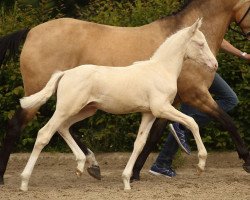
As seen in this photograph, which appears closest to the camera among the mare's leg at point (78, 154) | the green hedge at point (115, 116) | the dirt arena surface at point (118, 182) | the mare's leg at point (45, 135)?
the dirt arena surface at point (118, 182)

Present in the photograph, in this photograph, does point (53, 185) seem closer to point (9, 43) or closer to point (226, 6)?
point (9, 43)

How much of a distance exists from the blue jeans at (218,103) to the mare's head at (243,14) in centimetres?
58

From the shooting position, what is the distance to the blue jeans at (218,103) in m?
7.46

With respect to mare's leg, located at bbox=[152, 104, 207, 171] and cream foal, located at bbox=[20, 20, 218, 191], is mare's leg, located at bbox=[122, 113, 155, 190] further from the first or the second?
mare's leg, located at bbox=[152, 104, 207, 171]

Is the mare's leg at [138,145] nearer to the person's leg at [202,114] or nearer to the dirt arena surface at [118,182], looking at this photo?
the dirt arena surface at [118,182]

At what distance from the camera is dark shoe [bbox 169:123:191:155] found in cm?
729

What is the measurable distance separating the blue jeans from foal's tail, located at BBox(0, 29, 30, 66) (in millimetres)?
1845

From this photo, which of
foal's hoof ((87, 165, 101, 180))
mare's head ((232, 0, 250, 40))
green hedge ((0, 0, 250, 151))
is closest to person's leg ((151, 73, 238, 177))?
mare's head ((232, 0, 250, 40))

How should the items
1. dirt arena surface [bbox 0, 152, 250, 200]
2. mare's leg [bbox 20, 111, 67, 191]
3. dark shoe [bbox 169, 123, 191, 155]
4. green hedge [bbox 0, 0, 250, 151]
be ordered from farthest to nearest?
green hedge [bbox 0, 0, 250, 151]
dark shoe [bbox 169, 123, 191, 155]
mare's leg [bbox 20, 111, 67, 191]
dirt arena surface [bbox 0, 152, 250, 200]

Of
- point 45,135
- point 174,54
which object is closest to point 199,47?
point 174,54

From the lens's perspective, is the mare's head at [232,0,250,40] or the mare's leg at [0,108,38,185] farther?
the mare's head at [232,0,250,40]

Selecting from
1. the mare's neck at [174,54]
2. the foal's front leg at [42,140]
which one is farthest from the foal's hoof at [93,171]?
the mare's neck at [174,54]

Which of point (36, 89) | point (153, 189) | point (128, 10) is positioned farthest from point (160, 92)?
point (128, 10)

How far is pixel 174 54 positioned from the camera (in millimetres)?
6527
